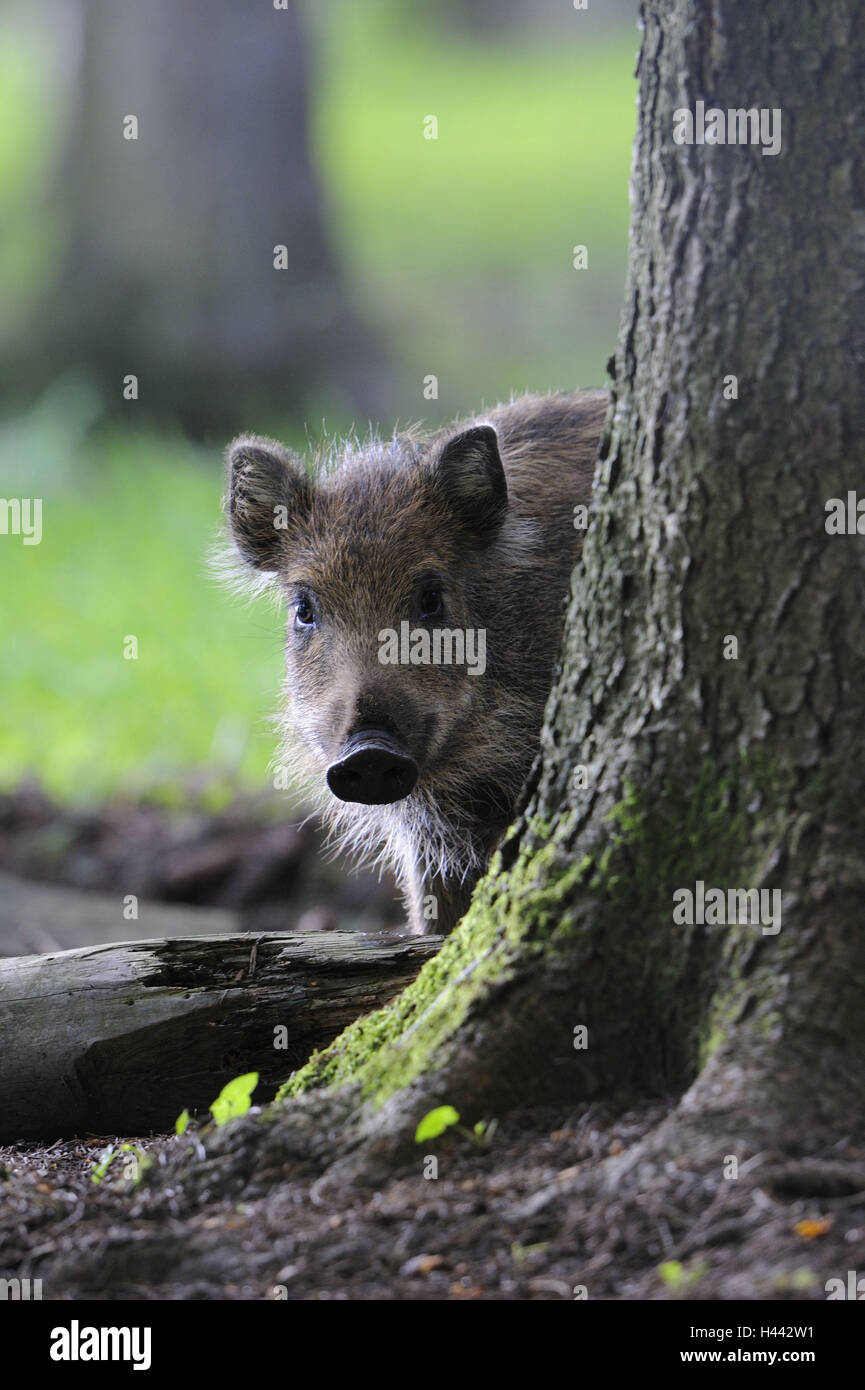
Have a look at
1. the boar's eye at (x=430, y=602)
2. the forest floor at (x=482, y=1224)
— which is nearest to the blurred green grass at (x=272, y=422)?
the boar's eye at (x=430, y=602)

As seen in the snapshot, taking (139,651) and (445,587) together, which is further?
(139,651)

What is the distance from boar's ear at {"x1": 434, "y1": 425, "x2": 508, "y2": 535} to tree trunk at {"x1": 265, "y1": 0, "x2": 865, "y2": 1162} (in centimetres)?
260

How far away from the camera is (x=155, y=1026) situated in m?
4.94

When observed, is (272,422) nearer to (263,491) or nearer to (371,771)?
(263,491)

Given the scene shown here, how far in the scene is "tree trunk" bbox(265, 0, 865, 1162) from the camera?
11.5 feet

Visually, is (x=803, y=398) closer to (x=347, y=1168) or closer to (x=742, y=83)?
(x=742, y=83)

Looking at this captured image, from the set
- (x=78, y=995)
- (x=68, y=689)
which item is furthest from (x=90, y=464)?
(x=78, y=995)

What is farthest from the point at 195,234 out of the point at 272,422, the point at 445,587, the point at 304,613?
the point at 445,587

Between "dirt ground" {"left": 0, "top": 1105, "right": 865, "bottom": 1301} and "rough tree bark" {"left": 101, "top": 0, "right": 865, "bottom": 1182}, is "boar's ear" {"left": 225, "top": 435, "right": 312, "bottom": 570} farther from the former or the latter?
"dirt ground" {"left": 0, "top": 1105, "right": 865, "bottom": 1301}

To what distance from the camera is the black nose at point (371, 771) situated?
5617mm

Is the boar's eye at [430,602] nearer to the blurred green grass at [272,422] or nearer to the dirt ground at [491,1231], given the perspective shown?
the blurred green grass at [272,422]

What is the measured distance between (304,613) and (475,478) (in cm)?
102

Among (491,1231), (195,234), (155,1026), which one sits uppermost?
(195,234)

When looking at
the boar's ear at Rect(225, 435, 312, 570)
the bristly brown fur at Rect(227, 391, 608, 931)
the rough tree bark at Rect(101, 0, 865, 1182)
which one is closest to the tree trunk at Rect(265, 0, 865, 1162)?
the rough tree bark at Rect(101, 0, 865, 1182)
